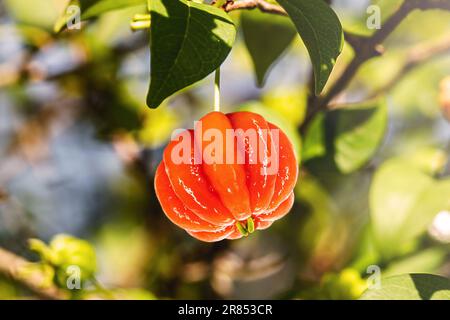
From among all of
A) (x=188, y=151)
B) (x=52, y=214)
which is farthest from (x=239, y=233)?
(x=52, y=214)

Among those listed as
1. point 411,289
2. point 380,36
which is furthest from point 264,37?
point 411,289

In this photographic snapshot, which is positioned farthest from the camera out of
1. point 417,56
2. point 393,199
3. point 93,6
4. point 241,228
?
point 417,56

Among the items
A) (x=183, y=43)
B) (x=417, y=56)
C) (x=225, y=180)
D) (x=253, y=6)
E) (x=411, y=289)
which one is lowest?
(x=411, y=289)

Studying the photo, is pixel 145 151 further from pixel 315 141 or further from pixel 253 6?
pixel 253 6

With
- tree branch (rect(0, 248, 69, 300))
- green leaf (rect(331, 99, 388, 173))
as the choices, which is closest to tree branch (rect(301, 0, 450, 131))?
green leaf (rect(331, 99, 388, 173))

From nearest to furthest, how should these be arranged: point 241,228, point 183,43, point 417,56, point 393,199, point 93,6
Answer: point 183,43, point 241,228, point 93,6, point 393,199, point 417,56

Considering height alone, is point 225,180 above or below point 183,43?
below

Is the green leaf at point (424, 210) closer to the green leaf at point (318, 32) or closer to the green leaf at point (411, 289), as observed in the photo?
the green leaf at point (411, 289)
